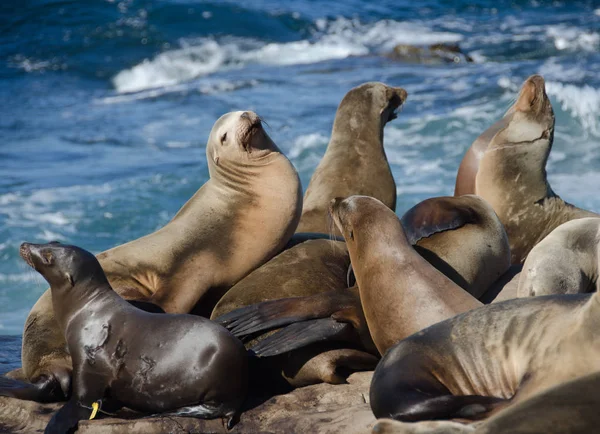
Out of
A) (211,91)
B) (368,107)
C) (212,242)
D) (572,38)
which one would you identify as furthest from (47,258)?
(572,38)

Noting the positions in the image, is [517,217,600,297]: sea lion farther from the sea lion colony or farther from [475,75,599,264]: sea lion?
[475,75,599,264]: sea lion

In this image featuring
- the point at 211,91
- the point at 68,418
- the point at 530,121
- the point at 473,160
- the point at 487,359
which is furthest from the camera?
the point at 211,91

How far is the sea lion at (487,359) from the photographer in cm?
326

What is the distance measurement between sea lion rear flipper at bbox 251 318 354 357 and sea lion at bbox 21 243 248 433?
0.91 feet

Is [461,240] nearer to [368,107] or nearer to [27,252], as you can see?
[368,107]

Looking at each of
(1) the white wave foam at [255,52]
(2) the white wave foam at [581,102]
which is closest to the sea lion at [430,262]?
(2) the white wave foam at [581,102]

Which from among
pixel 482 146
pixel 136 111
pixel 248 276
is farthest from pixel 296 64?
pixel 248 276

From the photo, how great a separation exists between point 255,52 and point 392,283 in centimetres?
1865

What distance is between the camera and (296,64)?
68.6 ft

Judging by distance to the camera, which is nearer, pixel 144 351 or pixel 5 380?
pixel 144 351

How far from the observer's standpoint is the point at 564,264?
499 cm

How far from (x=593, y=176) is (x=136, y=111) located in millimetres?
8442

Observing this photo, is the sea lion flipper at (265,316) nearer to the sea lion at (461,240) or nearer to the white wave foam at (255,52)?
the sea lion at (461,240)

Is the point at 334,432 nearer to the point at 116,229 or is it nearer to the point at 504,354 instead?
the point at 504,354
